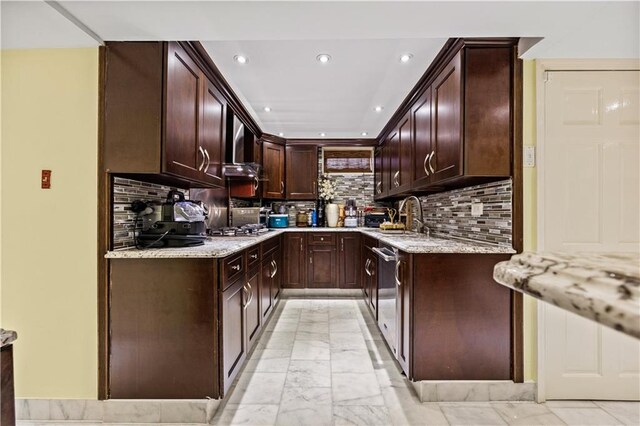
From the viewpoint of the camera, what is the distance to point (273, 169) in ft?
14.4

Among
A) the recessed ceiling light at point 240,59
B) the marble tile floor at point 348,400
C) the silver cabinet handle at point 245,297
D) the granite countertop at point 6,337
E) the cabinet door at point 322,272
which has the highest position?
the recessed ceiling light at point 240,59

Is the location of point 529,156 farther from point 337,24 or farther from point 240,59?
point 240,59

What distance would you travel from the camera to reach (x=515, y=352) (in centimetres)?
180

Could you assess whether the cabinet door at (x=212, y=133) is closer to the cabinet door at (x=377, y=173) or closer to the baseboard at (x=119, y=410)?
the baseboard at (x=119, y=410)

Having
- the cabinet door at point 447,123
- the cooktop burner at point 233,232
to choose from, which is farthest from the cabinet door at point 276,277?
the cabinet door at point 447,123

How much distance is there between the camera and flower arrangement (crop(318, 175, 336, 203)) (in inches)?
185

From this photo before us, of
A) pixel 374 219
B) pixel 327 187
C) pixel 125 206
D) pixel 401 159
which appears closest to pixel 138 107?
pixel 125 206

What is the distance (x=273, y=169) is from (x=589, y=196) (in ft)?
11.7

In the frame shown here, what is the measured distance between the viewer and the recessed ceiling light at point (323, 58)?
7.30ft

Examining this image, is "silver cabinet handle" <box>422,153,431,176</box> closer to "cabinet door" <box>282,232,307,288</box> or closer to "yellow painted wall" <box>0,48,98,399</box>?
"cabinet door" <box>282,232,307,288</box>

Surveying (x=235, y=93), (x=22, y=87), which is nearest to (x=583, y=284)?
(x=22, y=87)

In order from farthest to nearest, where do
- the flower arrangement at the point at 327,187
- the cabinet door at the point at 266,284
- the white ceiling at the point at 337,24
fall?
the flower arrangement at the point at 327,187, the cabinet door at the point at 266,284, the white ceiling at the point at 337,24

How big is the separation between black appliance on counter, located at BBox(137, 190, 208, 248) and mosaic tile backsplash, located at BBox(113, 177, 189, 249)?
0.05 meters

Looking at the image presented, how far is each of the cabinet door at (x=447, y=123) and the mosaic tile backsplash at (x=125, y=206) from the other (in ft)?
6.49
